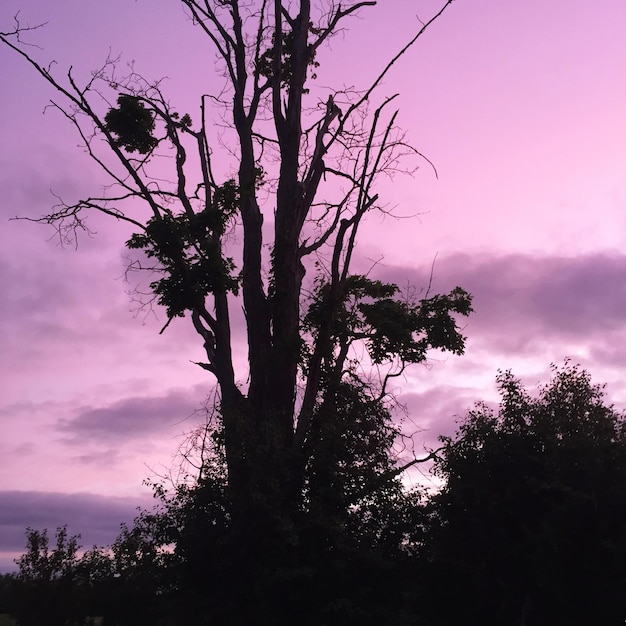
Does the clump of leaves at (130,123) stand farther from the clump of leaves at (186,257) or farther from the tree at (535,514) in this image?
the tree at (535,514)

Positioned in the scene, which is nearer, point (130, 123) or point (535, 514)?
point (535, 514)

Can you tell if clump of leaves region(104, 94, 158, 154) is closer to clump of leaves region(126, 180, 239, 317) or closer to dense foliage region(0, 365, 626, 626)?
clump of leaves region(126, 180, 239, 317)

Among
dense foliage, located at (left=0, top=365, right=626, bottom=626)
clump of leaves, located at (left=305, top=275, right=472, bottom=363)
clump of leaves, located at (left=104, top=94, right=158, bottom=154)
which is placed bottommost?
dense foliage, located at (left=0, top=365, right=626, bottom=626)

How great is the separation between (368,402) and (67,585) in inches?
373

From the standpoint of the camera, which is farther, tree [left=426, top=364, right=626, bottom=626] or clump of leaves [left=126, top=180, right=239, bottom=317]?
clump of leaves [left=126, top=180, right=239, bottom=317]

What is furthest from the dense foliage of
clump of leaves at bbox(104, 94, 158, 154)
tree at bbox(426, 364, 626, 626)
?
clump of leaves at bbox(104, 94, 158, 154)

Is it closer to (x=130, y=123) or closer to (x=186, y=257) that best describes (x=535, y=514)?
(x=186, y=257)

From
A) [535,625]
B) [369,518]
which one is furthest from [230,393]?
[535,625]

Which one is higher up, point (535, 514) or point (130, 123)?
A: point (130, 123)

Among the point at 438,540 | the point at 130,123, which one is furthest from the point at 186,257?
the point at 438,540

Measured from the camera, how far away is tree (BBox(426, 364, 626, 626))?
19.3 meters

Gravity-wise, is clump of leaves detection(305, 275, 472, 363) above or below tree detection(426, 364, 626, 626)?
above

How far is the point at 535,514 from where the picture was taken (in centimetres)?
2086

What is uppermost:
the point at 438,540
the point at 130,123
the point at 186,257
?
the point at 130,123
